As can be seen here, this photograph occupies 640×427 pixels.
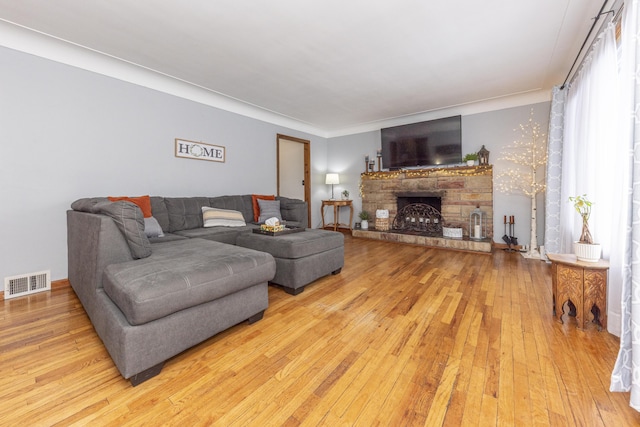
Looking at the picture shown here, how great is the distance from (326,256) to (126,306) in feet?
5.89

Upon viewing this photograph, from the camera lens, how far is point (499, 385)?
1.28 m

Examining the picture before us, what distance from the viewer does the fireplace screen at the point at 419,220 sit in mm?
4918

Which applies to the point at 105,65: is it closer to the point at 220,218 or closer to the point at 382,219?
the point at 220,218

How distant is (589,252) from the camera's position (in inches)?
72.8

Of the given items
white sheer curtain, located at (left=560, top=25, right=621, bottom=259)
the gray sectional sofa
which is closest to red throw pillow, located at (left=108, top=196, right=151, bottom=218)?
the gray sectional sofa

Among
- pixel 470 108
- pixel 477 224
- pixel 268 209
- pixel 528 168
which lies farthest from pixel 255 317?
pixel 470 108

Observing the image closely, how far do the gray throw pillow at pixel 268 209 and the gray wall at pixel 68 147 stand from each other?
92cm

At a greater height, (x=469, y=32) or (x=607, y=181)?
(x=469, y=32)

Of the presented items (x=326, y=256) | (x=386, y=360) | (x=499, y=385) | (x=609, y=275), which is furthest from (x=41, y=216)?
(x=609, y=275)

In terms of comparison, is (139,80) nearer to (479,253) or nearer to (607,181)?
(607,181)

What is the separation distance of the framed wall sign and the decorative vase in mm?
4267

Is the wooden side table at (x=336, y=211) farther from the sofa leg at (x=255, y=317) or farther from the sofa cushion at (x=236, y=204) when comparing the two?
the sofa leg at (x=255, y=317)

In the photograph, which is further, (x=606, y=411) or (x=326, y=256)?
(x=326, y=256)

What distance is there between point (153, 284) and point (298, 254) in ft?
4.16
